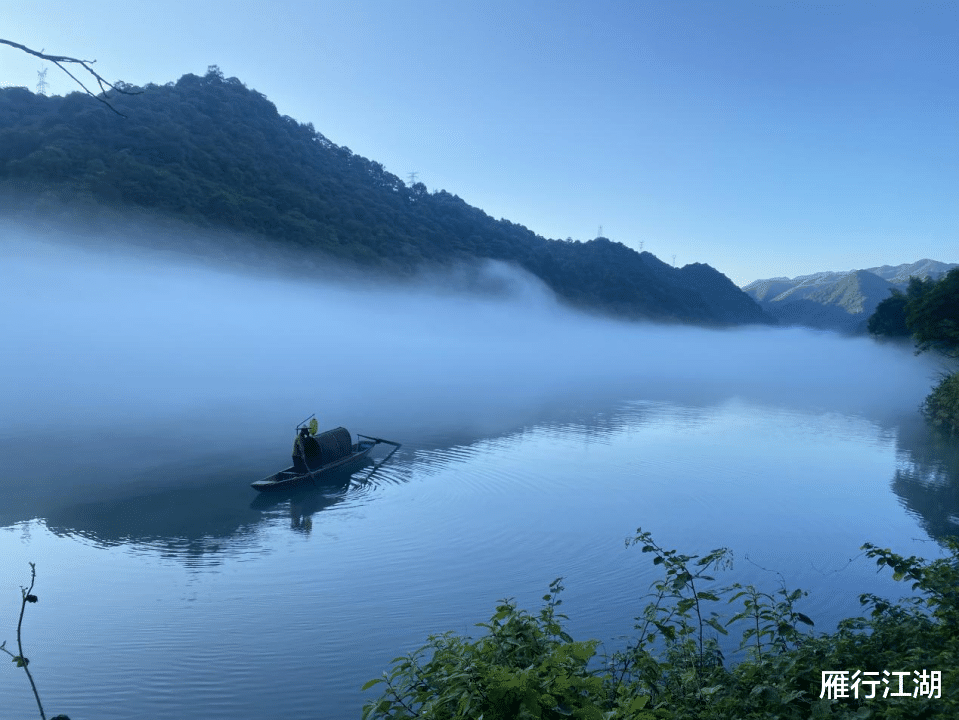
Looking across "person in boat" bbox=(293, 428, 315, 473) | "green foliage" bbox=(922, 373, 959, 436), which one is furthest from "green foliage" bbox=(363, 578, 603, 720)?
"green foliage" bbox=(922, 373, 959, 436)

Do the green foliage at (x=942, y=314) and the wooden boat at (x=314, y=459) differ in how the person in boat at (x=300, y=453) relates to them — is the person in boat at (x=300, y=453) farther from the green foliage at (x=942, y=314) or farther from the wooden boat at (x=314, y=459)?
the green foliage at (x=942, y=314)

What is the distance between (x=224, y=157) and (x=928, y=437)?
102m

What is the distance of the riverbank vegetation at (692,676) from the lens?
3.91 meters

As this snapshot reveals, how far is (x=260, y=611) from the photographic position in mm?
11641

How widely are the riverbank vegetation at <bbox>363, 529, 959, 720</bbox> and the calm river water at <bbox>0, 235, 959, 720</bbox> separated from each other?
4.34m

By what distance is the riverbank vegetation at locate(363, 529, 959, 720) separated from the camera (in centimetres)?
391

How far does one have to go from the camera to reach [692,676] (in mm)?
5402

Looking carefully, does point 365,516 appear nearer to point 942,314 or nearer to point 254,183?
point 942,314

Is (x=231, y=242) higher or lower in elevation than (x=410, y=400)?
higher

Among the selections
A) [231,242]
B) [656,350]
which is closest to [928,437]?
[231,242]

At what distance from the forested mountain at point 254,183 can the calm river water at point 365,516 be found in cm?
3876

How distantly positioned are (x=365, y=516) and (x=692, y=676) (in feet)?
44.8

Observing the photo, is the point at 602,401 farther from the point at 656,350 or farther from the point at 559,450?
the point at 656,350

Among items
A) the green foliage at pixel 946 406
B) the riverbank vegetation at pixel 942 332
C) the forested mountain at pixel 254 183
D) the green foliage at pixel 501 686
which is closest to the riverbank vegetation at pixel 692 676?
the green foliage at pixel 501 686
